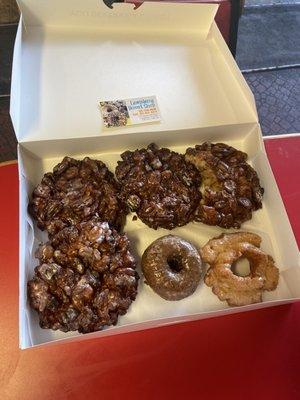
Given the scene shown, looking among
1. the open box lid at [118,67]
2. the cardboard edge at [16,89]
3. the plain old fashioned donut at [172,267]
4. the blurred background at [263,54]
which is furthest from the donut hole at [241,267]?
the blurred background at [263,54]

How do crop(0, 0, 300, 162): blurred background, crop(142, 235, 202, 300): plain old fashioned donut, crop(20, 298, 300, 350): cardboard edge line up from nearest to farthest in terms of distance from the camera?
1. crop(20, 298, 300, 350): cardboard edge
2. crop(142, 235, 202, 300): plain old fashioned donut
3. crop(0, 0, 300, 162): blurred background

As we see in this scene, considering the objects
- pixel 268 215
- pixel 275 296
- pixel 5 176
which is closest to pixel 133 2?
pixel 5 176

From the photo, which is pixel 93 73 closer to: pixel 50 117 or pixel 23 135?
pixel 50 117

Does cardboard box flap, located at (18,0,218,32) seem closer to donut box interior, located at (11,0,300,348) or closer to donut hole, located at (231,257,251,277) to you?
donut box interior, located at (11,0,300,348)

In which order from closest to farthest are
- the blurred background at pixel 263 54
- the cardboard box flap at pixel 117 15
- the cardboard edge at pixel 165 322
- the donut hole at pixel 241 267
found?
the cardboard edge at pixel 165 322
the donut hole at pixel 241 267
the cardboard box flap at pixel 117 15
the blurred background at pixel 263 54

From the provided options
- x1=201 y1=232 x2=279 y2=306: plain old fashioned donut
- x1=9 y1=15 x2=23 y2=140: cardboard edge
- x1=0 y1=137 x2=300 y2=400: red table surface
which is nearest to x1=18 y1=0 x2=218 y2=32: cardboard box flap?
x1=9 y1=15 x2=23 y2=140: cardboard edge

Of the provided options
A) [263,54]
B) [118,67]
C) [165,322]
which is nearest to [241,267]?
[165,322]

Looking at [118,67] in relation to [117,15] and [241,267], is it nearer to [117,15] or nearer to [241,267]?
[117,15]

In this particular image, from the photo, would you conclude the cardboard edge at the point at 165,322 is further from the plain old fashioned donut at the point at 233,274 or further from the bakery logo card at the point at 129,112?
the bakery logo card at the point at 129,112
